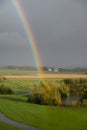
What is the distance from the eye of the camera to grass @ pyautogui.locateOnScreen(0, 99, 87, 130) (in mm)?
26567

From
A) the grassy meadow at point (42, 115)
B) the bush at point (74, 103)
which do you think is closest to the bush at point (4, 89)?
the grassy meadow at point (42, 115)

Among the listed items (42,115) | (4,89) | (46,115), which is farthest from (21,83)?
(42,115)

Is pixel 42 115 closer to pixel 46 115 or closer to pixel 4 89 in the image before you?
pixel 46 115

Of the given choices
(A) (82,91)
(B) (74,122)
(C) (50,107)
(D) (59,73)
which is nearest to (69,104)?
(C) (50,107)

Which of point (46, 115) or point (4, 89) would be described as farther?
point (4, 89)

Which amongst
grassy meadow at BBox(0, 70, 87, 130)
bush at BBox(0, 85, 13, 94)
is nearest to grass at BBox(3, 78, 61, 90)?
grassy meadow at BBox(0, 70, 87, 130)

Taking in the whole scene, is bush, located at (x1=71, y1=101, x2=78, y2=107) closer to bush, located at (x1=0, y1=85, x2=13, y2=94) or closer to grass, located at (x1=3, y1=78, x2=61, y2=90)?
grass, located at (x1=3, y1=78, x2=61, y2=90)

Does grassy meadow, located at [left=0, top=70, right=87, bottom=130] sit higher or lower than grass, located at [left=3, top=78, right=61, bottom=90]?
lower

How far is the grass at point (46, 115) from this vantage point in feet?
87.2

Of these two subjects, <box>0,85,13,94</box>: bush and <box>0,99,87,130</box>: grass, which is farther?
<box>0,85,13,94</box>: bush

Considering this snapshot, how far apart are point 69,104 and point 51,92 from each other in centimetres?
405

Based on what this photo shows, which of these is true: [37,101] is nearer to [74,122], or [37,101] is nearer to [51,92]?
[51,92]

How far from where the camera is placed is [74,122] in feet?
93.3

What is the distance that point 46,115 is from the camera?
31125 mm
